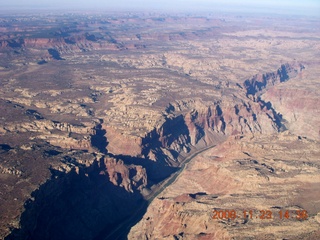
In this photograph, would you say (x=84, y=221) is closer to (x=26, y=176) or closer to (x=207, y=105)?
(x=26, y=176)

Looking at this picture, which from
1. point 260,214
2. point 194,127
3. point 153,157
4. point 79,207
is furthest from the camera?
point 194,127

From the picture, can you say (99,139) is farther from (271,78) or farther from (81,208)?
(271,78)

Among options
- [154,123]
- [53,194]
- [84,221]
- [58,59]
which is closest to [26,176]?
[53,194]

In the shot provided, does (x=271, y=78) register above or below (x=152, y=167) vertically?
above

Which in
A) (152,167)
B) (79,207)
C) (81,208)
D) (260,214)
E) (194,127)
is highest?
(260,214)

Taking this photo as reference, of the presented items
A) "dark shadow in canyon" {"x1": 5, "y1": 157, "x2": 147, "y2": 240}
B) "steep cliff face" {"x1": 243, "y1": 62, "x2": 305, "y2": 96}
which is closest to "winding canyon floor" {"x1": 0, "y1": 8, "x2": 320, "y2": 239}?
"dark shadow in canyon" {"x1": 5, "y1": 157, "x2": 147, "y2": 240}

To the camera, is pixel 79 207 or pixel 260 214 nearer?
pixel 260 214

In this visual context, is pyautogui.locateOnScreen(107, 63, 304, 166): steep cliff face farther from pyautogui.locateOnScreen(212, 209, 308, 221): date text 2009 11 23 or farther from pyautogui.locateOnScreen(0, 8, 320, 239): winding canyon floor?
pyautogui.locateOnScreen(212, 209, 308, 221): date text 2009 11 23

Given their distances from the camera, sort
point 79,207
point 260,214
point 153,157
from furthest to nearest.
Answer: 1. point 153,157
2. point 79,207
3. point 260,214

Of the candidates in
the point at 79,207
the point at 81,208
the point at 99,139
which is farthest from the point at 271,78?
the point at 79,207

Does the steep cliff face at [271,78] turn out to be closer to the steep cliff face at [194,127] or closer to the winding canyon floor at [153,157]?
the winding canyon floor at [153,157]

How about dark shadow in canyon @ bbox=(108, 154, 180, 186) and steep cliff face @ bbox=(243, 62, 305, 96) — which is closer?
dark shadow in canyon @ bbox=(108, 154, 180, 186)
